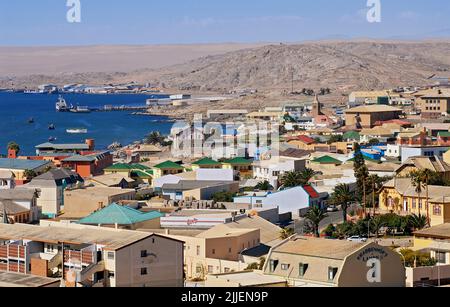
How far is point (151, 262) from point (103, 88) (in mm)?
119040

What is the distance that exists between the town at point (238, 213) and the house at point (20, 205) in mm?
48

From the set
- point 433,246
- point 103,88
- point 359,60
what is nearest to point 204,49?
point 103,88

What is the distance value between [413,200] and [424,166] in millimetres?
3413

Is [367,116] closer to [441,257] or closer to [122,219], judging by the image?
[122,219]

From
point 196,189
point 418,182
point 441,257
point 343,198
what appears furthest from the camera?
point 196,189

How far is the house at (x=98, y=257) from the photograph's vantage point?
11.5 metres

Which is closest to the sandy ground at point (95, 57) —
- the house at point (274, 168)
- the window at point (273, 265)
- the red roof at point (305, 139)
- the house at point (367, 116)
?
the house at point (367, 116)

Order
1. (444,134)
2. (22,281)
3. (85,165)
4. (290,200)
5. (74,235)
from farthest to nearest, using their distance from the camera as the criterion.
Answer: (444,134) → (85,165) → (290,200) → (74,235) → (22,281)

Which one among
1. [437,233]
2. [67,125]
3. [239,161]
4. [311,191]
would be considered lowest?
[67,125]

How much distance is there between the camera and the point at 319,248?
11109mm

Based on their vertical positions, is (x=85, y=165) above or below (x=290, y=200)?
below

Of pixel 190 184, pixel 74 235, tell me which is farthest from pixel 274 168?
pixel 74 235

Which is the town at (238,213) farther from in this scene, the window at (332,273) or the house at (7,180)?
the house at (7,180)
